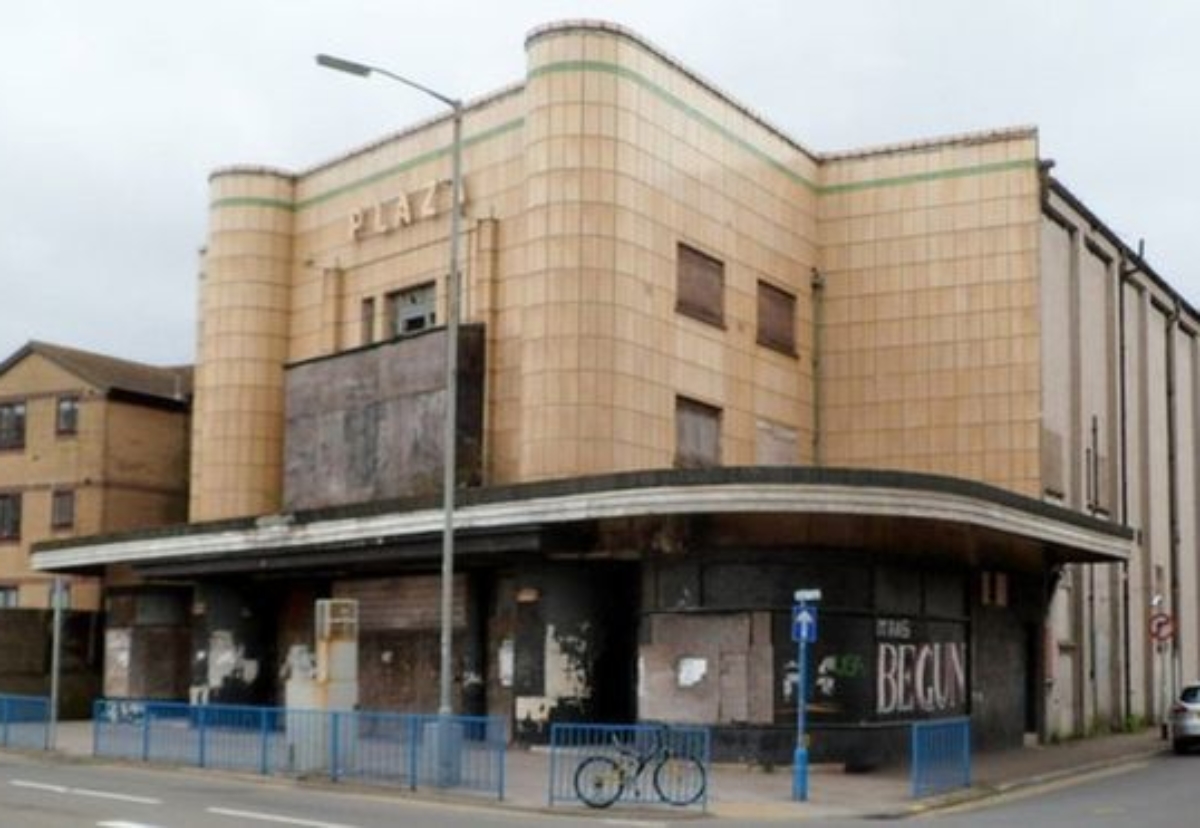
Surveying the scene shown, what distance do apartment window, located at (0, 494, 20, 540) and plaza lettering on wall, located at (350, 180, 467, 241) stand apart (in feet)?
56.1

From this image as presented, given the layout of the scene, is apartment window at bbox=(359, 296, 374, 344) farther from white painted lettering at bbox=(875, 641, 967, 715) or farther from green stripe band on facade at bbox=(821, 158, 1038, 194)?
white painted lettering at bbox=(875, 641, 967, 715)

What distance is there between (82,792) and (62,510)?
29.1 meters

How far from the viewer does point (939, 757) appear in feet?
80.5

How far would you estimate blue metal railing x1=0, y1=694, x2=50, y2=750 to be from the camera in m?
32.2

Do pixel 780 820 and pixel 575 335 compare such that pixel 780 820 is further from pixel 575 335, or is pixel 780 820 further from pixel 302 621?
pixel 302 621

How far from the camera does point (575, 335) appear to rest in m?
33.8

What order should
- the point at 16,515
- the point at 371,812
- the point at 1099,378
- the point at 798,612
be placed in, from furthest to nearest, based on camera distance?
1. the point at 16,515
2. the point at 1099,378
3. the point at 798,612
4. the point at 371,812

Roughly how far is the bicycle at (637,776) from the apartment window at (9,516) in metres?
34.3

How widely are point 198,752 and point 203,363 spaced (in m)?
18.6

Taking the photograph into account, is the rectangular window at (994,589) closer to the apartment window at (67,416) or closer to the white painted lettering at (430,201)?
the white painted lettering at (430,201)

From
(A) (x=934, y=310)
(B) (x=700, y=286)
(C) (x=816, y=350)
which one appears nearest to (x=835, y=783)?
(B) (x=700, y=286)

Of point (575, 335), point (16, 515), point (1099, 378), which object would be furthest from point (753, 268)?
point (16, 515)

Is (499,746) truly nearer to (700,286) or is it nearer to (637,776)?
(637,776)

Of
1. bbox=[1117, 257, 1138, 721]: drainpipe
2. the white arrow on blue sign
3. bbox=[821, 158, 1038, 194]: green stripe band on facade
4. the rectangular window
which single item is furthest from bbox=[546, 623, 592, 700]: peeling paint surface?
bbox=[1117, 257, 1138, 721]: drainpipe
